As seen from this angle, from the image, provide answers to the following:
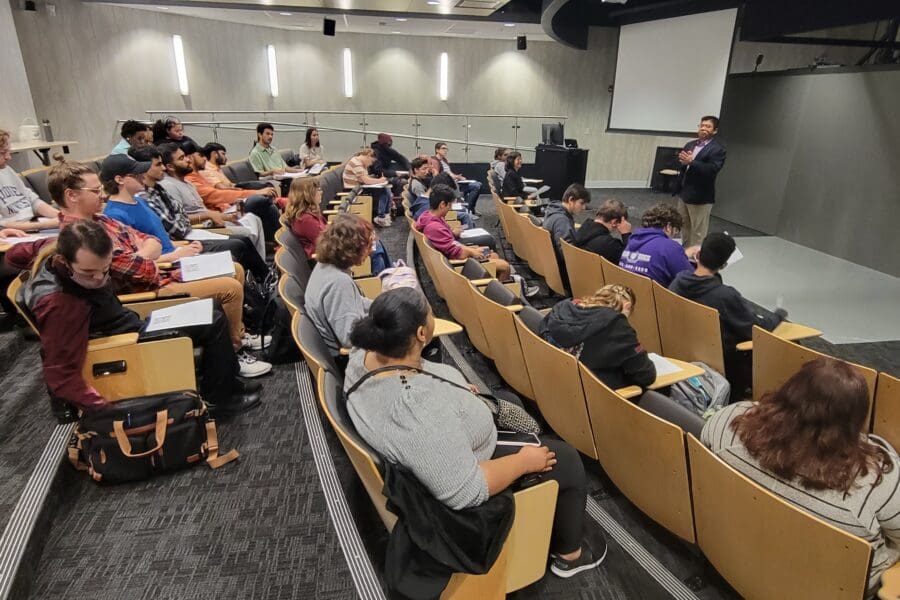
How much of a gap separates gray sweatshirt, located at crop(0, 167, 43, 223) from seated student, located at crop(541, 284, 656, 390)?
12.3 feet

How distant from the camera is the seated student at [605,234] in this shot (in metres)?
3.93

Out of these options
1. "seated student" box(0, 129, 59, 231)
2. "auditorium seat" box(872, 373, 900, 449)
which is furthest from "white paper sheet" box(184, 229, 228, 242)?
"auditorium seat" box(872, 373, 900, 449)

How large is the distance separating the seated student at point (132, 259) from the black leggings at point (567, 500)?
198cm

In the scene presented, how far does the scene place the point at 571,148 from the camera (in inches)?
365

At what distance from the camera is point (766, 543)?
135 centimetres

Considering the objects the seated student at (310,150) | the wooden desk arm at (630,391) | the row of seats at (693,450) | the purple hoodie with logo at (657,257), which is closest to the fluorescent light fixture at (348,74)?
the seated student at (310,150)

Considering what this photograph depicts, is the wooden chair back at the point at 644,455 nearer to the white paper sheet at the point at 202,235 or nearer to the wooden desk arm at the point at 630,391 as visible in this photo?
the wooden desk arm at the point at 630,391

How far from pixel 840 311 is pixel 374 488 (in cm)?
482

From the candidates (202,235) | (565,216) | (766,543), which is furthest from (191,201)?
(766,543)

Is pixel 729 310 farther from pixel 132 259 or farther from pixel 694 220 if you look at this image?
pixel 694 220

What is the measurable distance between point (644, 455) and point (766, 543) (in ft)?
1.38

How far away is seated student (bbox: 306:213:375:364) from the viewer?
2381 millimetres

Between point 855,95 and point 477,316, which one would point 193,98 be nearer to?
point 477,316

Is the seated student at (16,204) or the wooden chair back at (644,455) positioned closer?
the wooden chair back at (644,455)
